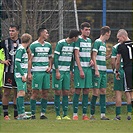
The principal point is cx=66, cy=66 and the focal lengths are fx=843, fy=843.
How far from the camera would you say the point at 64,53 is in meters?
17.5

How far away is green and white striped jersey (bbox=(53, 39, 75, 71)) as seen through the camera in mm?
17422

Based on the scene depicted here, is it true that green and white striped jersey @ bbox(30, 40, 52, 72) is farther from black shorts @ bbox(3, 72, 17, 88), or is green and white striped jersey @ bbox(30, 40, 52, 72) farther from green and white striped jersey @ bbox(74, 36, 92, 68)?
green and white striped jersey @ bbox(74, 36, 92, 68)

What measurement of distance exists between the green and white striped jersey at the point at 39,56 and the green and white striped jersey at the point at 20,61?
0.54m

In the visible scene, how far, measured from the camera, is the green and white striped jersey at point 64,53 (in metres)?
17.4

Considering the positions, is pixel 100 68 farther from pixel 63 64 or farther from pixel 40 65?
pixel 40 65

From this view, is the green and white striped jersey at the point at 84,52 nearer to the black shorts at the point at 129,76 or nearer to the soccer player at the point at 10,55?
the black shorts at the point at 129,76

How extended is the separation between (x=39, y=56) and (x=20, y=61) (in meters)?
0.76

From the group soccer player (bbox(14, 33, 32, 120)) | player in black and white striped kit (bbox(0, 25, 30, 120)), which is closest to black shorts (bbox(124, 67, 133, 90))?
soccer player (bbox(14, 33, 32, 120))

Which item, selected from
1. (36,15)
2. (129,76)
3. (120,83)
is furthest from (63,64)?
(36,15)

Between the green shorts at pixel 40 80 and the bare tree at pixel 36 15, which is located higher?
the bare tree at pixel 36 15

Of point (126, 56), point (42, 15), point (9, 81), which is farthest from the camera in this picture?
point (42, 15)

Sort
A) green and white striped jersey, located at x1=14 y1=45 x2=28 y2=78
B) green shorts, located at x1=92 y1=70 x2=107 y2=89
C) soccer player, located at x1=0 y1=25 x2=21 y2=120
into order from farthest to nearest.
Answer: green shorts, located at x1=92 y1=70 x2=107 y2=89 → soccer player, located at x1=0 y1=25 x2=21 y2=120 → green and white striped jersey, located at x1=14 y1=45 x2=28 y2=78

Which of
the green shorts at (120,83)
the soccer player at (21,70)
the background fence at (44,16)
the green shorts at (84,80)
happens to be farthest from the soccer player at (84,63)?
the background fence at (44,16)

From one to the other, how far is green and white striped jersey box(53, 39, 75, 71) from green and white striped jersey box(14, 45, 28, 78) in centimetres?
75
